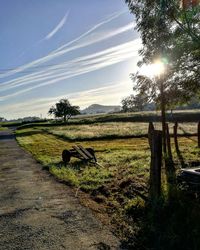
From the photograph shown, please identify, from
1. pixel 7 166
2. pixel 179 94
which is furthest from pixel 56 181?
pixel 179 94

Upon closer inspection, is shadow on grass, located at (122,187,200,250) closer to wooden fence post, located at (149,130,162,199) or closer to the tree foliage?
wooden fence post, located at (149,130,162,199)

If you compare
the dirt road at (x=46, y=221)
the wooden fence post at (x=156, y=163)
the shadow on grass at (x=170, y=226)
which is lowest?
the dirt road at (x=46, y=221)

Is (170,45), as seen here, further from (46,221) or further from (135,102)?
(46,221)

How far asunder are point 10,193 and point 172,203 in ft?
20.2

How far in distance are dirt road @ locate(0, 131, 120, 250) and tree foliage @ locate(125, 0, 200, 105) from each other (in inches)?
307

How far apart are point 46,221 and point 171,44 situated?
10.7m

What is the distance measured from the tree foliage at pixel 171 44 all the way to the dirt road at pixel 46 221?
25.6 feet

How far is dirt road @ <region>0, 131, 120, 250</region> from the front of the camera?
700cm

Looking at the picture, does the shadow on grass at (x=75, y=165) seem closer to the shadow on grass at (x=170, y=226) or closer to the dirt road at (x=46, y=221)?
the dirt road at (x=46, y=221)

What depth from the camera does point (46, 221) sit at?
849cm

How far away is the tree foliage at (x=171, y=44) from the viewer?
13375mm

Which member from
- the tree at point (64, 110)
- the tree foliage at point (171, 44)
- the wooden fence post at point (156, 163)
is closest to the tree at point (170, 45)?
the tree foliage at point (171, 44)

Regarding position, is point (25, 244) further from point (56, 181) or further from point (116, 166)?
point (116, 166)

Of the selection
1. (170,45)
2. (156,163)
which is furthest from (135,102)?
(156,163)
